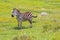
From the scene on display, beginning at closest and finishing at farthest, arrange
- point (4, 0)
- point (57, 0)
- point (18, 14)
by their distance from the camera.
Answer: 1. point (18, 14)
2. point (4, 0)
3. point (57, 0)

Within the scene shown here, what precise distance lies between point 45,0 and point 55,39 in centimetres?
6525

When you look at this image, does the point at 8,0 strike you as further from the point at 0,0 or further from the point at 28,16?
the point at 28,16

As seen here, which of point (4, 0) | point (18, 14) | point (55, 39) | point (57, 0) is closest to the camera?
point (55, 39)

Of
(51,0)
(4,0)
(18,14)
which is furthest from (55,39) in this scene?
(51,0)

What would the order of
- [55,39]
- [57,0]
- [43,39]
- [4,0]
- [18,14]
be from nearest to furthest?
1. [55,39]
2. [43,39]
3. [18,14]
4. [4,0]
5. [57,0]

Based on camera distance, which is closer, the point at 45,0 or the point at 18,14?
the point at 18,14

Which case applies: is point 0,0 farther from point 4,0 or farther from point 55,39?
point 55,39

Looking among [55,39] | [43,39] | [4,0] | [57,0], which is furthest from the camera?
[57,0]

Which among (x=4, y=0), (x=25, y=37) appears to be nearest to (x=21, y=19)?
(x=25, y=37)

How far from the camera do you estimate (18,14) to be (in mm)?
29328

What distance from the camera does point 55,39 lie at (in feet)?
57.7

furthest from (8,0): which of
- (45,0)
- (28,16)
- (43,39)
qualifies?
(43,39)

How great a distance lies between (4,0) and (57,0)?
1674cm

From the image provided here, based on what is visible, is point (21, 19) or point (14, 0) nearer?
point (21, 19)
